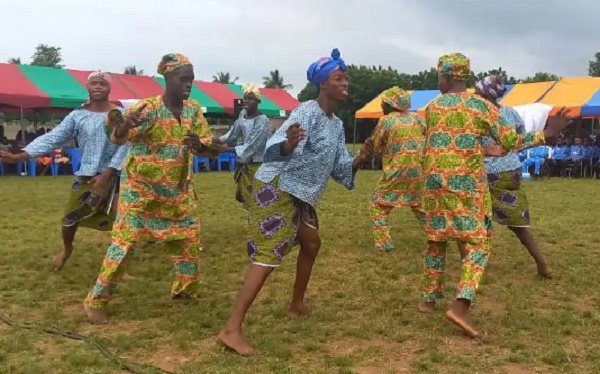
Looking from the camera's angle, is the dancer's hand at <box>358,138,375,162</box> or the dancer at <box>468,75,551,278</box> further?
the dancer at <box>468,75,551,278</box>

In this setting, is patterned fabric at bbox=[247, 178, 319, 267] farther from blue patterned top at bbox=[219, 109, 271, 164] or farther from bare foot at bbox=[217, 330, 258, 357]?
blue patterned top at bbox=[219, 109, 271, 164]

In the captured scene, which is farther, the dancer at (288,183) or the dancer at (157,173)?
the dancer at (157,173)

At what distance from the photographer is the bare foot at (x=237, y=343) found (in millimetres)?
3545

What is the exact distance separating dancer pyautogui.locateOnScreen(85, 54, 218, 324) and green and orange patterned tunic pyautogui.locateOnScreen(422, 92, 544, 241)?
1588mm

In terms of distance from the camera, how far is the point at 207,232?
8055mm

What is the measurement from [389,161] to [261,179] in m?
3.09

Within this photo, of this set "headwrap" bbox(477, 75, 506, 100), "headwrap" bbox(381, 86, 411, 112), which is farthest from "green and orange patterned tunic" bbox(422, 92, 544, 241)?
"headwrap" bbox(381, 86, 411, 112)

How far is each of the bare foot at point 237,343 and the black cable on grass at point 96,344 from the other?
420 mm

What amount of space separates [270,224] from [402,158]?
10.2 ft

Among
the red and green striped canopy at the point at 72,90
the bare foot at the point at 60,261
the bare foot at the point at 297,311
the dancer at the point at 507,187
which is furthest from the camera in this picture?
the red and green striped canopy at the point at 72,90

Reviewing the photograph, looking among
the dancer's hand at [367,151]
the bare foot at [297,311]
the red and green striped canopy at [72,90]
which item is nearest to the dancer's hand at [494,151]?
the dancer's hand at [367,151]

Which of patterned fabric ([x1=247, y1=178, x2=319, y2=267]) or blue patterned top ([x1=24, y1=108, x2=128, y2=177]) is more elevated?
blue patterned top ([x1=24, y1=108, x2=128, y2=177])

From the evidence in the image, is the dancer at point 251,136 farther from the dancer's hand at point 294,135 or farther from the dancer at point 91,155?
the dancer's hand at point 294,135

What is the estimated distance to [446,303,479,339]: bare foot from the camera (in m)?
3.84
